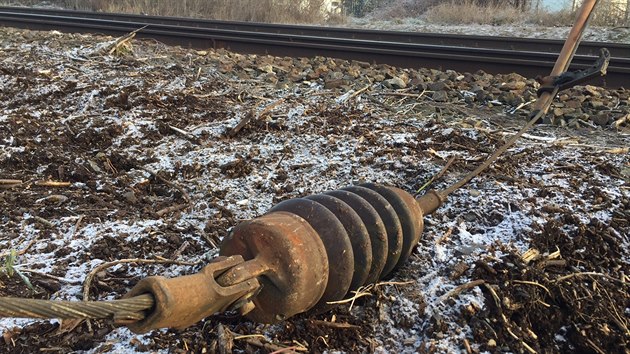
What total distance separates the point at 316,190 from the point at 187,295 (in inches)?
71.0

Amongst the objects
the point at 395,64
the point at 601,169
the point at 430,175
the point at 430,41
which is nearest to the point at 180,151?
the point at 430,175

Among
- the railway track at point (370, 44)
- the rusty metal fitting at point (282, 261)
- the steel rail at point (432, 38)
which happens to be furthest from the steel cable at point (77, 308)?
the steel rail at point (432, 38)

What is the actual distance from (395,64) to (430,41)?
12.6 ft

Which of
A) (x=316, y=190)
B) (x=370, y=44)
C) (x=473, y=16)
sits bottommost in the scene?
(x=316, y=190)

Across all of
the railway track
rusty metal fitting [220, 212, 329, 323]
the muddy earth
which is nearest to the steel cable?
rusty metal fitting [220, 212, 329, 323]

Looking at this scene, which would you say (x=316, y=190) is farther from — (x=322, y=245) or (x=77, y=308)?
(x=77, y=308)

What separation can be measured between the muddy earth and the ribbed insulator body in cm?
21

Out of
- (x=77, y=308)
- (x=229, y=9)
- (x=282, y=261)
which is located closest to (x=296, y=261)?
(x=282, y=261)

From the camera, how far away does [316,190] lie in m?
3.29

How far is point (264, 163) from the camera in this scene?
3.71 meters

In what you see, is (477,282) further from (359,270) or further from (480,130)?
(480,130)

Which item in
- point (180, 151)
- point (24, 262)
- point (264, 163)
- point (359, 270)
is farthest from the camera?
point (180, 151)

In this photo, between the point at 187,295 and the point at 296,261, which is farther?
the point at 296,261

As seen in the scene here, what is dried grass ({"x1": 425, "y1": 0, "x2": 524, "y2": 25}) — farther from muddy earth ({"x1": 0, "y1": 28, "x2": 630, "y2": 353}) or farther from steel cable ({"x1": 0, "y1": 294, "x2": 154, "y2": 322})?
steel cable ({"x1": 0, "y1": 294, "x2": 154, "y2": 322})
